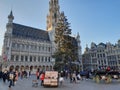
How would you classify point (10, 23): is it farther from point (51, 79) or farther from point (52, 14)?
point (51, 79)

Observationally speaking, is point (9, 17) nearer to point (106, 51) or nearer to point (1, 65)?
point (1, 65)

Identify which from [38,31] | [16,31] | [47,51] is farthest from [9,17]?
[47,51]

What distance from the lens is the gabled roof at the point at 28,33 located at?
69562 millimetres

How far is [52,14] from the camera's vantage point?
289 feet

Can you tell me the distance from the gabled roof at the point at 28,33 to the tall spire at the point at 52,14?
6.59 metres

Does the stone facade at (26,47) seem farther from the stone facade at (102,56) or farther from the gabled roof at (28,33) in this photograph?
the stone facade at (102,56)

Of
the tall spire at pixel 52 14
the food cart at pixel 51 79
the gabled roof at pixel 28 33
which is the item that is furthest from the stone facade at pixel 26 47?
the food cart at pixel 51 79

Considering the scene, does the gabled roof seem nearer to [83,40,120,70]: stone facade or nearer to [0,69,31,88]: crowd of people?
[83,40,120,70]: stone facade

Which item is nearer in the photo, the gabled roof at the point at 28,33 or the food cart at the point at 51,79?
the food cart at the point at 51,79

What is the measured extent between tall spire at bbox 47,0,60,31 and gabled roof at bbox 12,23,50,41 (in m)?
6.59

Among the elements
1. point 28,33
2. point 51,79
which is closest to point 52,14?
point 28,33

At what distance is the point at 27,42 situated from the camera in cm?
6912

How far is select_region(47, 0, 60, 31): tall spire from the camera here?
85.8 metres

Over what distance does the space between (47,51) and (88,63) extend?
25.2m
